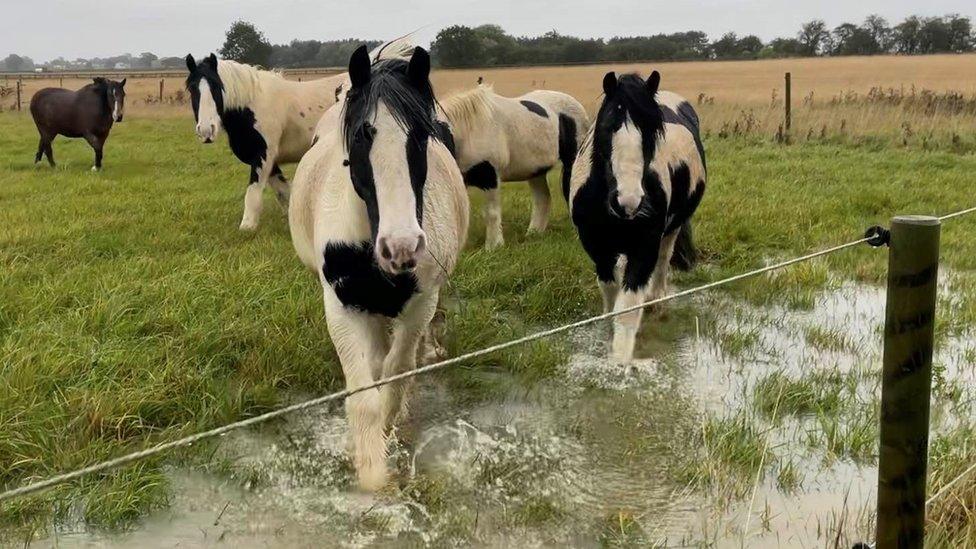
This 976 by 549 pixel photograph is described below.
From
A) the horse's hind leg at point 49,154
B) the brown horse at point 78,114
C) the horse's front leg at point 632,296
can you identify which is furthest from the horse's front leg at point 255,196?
the horse's hind leg at point 49,154

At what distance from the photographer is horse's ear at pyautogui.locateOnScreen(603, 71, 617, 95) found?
4.30 metres

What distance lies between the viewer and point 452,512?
2973mm

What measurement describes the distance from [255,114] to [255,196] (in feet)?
2.96

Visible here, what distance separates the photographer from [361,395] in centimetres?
319

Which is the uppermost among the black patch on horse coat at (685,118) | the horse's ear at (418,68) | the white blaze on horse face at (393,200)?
the horse's ear at (418,68)

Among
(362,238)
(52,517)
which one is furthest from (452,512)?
(52,517)

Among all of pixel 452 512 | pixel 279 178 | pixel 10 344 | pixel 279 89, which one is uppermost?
pixel 279 89

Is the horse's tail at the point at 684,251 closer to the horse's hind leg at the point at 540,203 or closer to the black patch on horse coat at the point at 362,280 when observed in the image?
the horse's hind leg at the point at 540,203

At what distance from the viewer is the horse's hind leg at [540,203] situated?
26.7ft

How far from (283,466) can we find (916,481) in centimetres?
249

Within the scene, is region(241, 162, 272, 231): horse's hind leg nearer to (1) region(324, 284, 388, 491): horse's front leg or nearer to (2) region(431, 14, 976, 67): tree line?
(1) region(324, 284, 388, 491): horse's front leg

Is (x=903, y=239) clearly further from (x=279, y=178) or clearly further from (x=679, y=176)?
(x=279, y=178)

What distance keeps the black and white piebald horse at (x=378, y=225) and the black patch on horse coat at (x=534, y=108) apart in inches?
166

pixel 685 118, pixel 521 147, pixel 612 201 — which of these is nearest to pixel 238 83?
pixel 521 147
